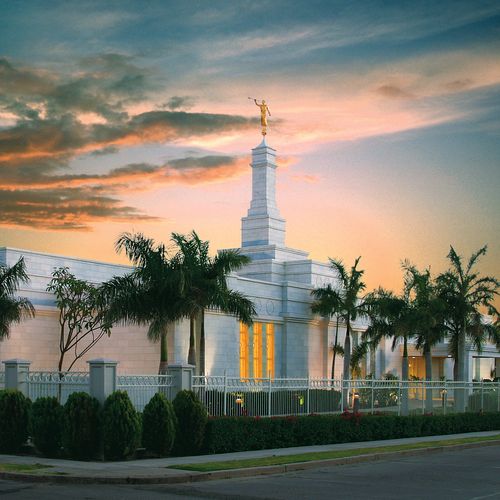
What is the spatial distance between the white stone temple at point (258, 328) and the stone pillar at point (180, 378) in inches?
453

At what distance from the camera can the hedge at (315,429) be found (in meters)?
23.0

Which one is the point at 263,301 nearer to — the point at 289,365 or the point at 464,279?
the point at 289,365

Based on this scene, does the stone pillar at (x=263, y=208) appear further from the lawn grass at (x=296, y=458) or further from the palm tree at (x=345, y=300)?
the lawn grass at (x=296, y=458)

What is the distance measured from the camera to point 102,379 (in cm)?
2142

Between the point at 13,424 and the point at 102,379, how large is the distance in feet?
8.71

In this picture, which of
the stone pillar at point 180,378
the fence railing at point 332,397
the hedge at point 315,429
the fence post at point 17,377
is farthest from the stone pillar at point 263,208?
the fence post at point 17,377

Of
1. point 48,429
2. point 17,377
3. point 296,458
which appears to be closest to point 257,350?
point 17,377

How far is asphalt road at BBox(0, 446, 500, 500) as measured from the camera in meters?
15.6

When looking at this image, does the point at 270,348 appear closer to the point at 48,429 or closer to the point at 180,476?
the point at 48,429

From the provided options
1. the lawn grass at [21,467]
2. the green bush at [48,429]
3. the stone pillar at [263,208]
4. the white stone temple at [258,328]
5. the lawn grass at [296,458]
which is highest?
the stone pillar at [263,208]

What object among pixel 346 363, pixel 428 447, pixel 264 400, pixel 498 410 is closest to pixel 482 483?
pixel 428 447

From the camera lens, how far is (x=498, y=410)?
128 ft

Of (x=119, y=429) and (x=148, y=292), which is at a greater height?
(x=148, y=292)

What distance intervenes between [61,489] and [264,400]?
456 inches
